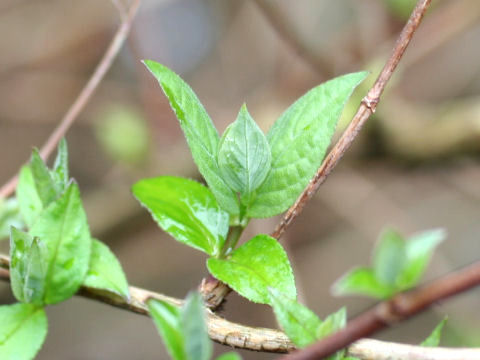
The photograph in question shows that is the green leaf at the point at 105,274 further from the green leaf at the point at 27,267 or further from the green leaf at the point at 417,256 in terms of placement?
the green leaf at the point at 417,256

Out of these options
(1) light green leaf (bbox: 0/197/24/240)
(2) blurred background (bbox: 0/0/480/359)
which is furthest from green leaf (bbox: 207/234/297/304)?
(2) blurred background (bbox: 0/0/480/359)

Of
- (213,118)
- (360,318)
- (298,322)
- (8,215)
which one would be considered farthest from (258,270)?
(213,118)

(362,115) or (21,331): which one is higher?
(362,115)

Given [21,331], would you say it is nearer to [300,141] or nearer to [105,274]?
[105,274]

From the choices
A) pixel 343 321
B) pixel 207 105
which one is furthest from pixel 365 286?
pixel 207 105

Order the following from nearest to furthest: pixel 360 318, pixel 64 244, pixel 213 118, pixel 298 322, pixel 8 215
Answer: pixel 360 318, pixel 298 322, pixel 64 244, pixel 8 215, pixel 213 118

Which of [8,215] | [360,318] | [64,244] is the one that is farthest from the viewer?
[8,215]

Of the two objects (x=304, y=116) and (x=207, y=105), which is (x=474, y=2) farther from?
(x=304, y=116)

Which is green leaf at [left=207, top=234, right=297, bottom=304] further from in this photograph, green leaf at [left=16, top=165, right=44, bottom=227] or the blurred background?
the blurred background
